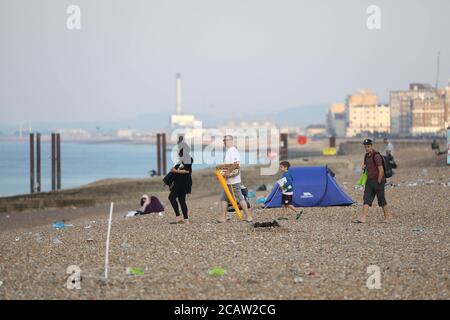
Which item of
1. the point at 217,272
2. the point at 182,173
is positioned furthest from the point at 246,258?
the point at 182,173

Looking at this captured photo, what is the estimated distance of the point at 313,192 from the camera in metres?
19.0

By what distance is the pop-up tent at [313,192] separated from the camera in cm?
1897

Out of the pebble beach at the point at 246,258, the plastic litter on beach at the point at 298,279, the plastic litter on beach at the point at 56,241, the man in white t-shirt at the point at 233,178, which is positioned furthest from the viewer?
the man in white t-shirt at the point at 233,178

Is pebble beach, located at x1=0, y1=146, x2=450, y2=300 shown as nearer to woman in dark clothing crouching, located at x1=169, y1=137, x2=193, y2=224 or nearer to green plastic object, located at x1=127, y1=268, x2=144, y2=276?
green plastic object, located at x1=127, y1=268, x2=144, y2=276

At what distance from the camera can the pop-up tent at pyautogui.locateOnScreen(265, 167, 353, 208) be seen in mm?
18969

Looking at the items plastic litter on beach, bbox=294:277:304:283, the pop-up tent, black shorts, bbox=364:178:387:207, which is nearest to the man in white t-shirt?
black shorts, bbox=364:178:387:207

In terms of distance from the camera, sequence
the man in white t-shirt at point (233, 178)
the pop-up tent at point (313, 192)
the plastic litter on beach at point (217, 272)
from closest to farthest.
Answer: the plastic litter on beach at point (217, 272)
the man in white t-shirt at point (233, 178)
the pop-up tent at point (313, 192)

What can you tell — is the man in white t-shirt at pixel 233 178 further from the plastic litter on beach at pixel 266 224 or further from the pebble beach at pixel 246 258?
the plastic litter on beach at pixel 266 224

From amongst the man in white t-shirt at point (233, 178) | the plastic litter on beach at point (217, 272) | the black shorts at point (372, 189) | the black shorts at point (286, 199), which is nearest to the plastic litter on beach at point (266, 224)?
the man in white t-shirt at point (233, 178)

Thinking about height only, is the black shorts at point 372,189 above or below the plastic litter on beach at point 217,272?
above

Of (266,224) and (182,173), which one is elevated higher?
(182,173)

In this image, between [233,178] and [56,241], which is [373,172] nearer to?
[233,178]

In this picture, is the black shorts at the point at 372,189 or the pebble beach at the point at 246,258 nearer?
the pebble beach at the point at 246,258

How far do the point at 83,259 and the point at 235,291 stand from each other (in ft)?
9.99
